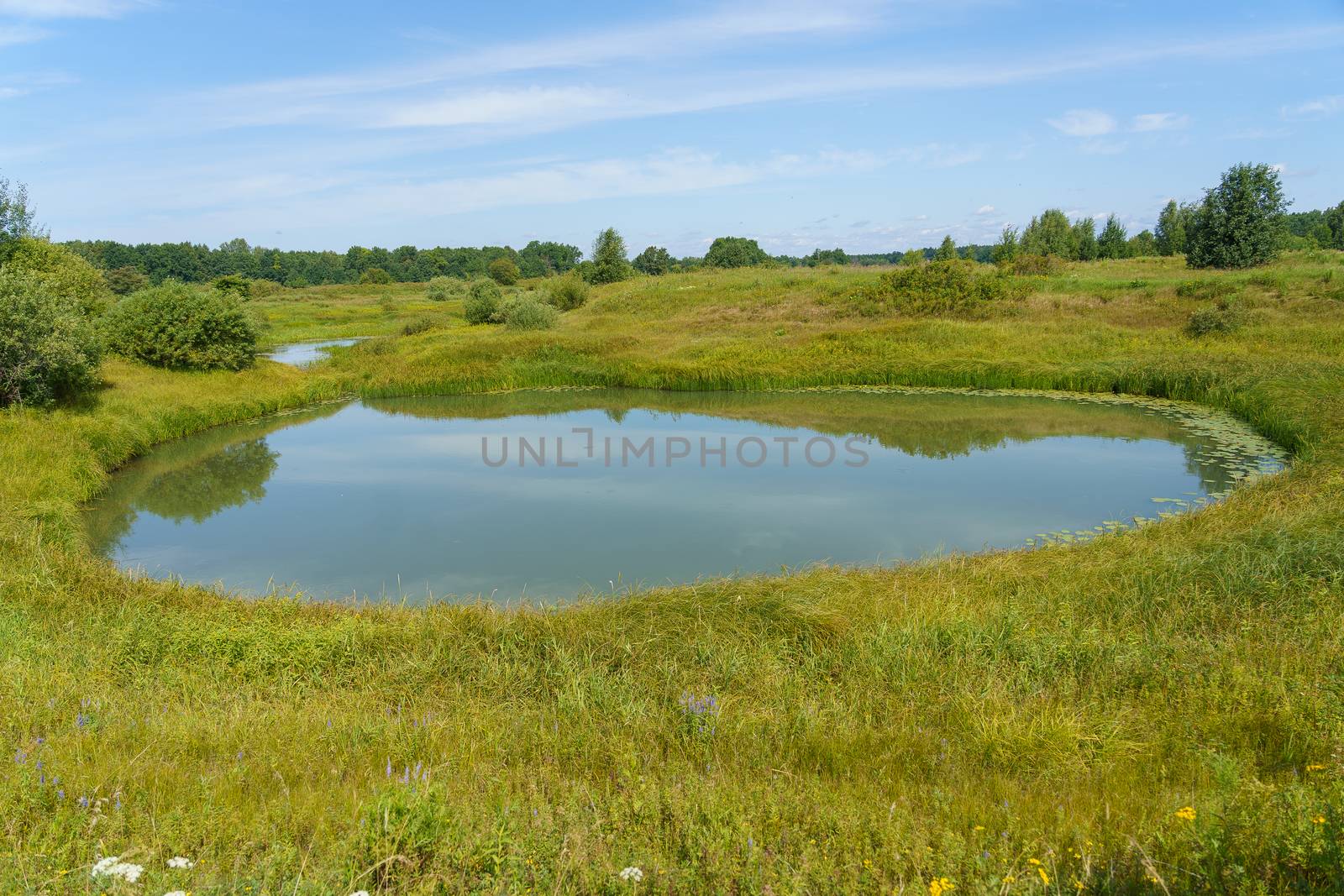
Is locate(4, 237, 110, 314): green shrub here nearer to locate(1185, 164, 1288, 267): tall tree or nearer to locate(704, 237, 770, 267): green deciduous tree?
locate(1185, 164, 1288, 267): tall tree

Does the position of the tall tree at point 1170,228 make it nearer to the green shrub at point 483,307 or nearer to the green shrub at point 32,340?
the green shrub at point 483,307

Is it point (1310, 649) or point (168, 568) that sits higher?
point (1310, 649)

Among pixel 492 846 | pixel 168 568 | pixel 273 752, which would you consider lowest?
pixel 168 568

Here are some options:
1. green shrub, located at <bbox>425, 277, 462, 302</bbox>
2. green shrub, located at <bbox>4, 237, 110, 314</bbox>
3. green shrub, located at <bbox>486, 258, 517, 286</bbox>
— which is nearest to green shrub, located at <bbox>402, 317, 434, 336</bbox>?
green shrub, located at <bbox>4, 237, 110, 314</bbox>

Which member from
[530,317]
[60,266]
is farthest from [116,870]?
[530,317]

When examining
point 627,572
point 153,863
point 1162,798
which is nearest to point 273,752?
point 153,863

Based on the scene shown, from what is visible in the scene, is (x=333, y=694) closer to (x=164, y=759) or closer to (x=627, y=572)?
(x=164, y=759)

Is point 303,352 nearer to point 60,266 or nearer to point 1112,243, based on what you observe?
point 60,266

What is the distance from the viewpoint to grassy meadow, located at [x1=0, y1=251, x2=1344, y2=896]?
9.17ft

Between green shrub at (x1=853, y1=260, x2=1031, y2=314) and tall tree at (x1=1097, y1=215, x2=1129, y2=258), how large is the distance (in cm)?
3385

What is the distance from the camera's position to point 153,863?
2.79 metres

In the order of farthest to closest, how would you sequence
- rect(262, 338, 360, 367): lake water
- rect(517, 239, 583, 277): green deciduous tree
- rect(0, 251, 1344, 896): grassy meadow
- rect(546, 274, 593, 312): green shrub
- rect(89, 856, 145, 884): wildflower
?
rect(517, 239, 583, 277): green deciduous tree → rect(546, 274, 593, 312): green shrub → rect(262, 338, 360, 367): lake water → rect(0, 251, 1344, 896): grassy meadow → rect(89, 856, 145, 884): wildflower

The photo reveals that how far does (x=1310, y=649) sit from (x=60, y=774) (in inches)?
270

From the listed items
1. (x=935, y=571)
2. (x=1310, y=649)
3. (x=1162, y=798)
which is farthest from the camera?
(x=935, y=571)
